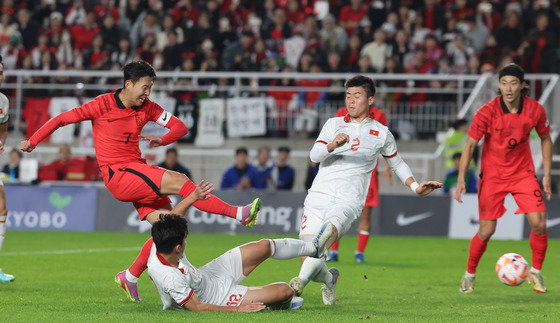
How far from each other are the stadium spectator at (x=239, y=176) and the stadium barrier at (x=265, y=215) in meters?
0.72

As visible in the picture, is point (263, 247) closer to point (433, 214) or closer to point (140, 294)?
point (140, 294)

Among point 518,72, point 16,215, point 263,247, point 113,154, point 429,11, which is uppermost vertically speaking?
point 429,11

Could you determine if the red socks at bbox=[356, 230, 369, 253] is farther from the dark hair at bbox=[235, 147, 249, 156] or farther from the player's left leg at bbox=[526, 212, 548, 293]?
→ the dark hair at bbox=[235, 147, 249, 156]

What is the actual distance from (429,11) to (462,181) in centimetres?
1213

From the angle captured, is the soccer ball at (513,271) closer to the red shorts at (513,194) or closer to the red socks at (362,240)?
Result: the red shorts at (513,194)

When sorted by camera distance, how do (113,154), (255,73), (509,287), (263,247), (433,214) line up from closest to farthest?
(263,247) → (113,154) → (509,287) → (433,214) → (255,73)

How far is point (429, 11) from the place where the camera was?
2100cm

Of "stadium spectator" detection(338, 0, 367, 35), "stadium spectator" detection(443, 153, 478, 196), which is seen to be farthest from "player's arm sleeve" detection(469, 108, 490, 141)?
"stadium spectator" detection(338, 0, 367, 35)

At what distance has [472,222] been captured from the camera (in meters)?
17.2

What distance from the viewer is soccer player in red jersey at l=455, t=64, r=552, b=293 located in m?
9.55

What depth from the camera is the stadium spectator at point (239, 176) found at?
1794 centimetres

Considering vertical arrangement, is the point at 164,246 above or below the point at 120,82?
below

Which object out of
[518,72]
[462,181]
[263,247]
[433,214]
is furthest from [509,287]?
[433,214]

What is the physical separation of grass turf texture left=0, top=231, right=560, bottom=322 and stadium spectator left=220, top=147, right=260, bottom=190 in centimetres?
244
